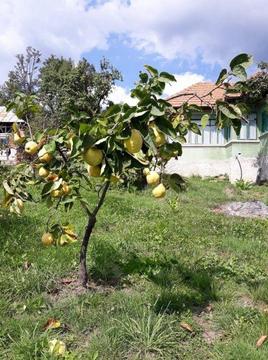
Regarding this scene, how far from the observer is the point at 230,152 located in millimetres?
18234

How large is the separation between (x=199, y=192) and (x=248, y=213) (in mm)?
2592

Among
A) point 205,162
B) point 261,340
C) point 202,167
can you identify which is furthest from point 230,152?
point 261,340

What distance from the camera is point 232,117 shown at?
2.92 meters

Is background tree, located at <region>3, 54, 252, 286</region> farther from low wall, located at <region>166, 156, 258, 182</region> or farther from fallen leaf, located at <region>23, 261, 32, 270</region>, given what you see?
low wall, located at <region>166, 156, 258, 182</region>

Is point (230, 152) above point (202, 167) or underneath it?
above

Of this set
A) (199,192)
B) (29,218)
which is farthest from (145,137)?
(199,192)

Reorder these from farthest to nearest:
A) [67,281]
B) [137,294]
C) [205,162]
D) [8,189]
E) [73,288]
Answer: [205,162] → [67,281] → [73,288] → [137,294] → [8,189]

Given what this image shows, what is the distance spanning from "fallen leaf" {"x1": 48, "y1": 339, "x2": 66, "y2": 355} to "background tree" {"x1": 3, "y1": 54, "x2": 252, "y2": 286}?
90 cm

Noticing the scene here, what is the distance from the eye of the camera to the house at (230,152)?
691 inches

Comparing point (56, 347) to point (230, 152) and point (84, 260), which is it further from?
point (230, 152)

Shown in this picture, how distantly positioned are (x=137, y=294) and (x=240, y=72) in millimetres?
2166

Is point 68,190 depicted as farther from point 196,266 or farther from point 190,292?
point 196,266

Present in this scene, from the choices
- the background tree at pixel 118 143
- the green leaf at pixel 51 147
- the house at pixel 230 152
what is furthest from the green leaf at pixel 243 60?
the house at pixel 230 152

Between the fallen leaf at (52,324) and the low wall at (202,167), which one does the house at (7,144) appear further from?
the low wall at (202,167)
